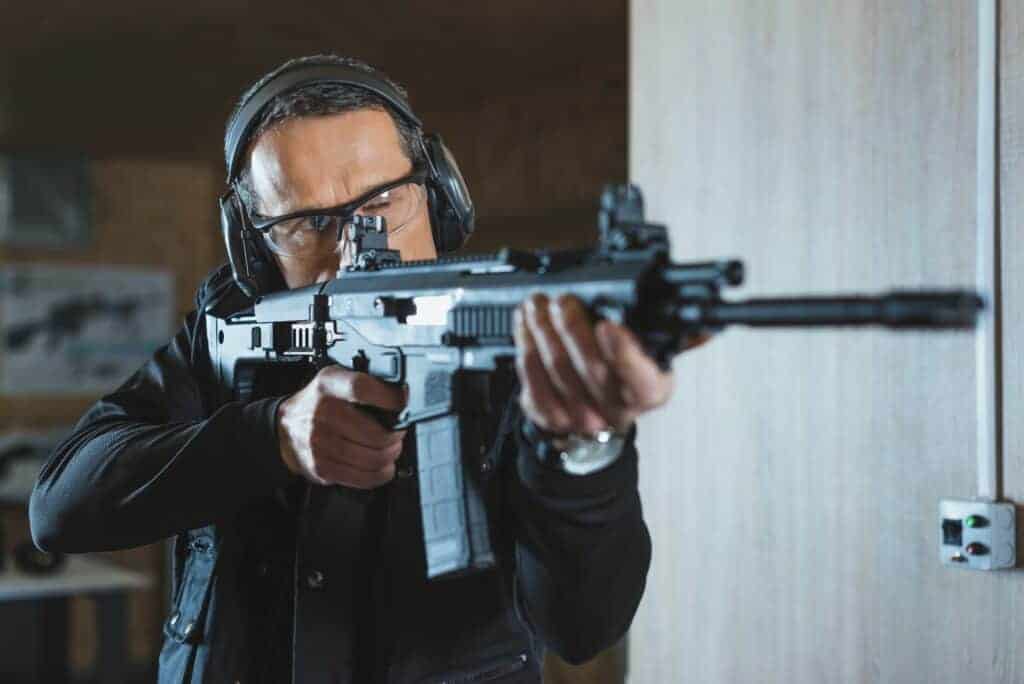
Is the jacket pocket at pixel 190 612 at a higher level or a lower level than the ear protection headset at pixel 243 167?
lower

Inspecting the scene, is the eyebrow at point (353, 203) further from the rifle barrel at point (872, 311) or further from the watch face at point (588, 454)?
the rifle barrel at point (872, 311)

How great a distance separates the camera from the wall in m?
1.64

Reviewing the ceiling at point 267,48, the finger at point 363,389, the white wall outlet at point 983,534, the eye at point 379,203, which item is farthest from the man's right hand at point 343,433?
the ceiling at point 267,48

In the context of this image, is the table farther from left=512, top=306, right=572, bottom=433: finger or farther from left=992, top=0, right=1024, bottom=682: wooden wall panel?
left=512, top=306, right=572, bottom=433: finger

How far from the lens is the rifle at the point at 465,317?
811 millimetres

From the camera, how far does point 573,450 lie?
946 mm

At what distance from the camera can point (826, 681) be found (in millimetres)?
1859

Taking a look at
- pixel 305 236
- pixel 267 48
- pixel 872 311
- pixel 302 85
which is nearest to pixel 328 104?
pixel 302 85

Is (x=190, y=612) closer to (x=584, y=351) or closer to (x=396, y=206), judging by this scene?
(x=396, y=206)

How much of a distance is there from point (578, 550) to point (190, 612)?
458mm

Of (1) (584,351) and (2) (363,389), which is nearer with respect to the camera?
(1) (584,351)

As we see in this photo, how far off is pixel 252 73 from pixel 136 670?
2.85 meters

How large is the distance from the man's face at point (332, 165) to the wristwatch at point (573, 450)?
14.1 inches

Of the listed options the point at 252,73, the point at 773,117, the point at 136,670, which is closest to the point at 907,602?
the point at 773,117
